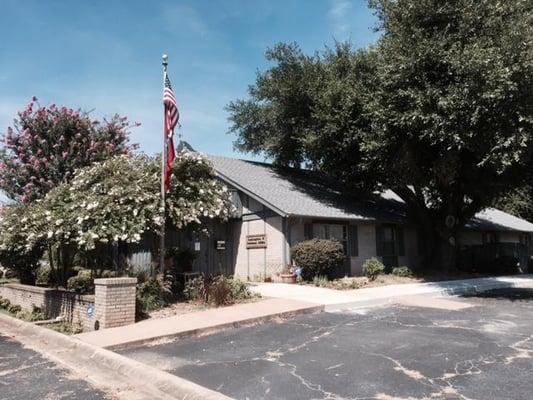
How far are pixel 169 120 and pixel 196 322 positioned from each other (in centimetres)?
529

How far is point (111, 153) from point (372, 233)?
11913 millimetres

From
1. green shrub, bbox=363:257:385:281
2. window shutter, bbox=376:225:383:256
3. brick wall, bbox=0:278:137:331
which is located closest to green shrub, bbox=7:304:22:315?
brick wall, bbox=0:278:137:331

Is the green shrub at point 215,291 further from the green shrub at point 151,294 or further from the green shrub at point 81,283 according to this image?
the green shrub at point 81,283

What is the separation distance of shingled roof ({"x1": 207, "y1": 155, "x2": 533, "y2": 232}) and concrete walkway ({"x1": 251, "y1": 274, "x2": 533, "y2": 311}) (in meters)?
Result: 3.72

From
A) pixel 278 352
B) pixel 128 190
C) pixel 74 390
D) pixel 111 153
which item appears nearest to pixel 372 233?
pixel 111 153

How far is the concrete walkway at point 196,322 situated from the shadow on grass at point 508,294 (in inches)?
258

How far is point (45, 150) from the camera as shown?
20469 millimetres

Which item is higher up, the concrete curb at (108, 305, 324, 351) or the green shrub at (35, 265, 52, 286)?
the green shrub at (35, 265, 52, 286)

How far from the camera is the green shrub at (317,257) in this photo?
1872cm

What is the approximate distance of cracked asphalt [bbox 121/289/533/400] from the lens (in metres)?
6.30

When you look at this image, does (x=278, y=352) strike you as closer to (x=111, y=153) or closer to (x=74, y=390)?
(x=74, y=390)

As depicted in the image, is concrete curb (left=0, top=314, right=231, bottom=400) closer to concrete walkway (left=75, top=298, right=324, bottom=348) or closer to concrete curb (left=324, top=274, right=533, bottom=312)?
concrete walkway (left=75, top=298, right=324, bottom=348)

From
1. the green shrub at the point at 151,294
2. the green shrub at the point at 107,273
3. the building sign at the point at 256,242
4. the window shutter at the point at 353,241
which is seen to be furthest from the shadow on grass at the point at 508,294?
the green shrub at the point at 107,273

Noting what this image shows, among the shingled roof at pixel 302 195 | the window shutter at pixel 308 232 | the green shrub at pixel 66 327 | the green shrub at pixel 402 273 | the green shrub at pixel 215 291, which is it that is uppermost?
the shingled roof at pixel 302 195
